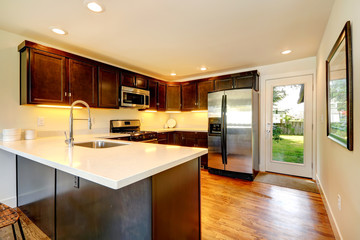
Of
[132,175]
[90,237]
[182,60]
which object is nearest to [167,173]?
[132,175]

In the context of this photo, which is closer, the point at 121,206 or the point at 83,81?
the point at 121,206

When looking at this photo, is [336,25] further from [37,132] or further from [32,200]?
[37,132]

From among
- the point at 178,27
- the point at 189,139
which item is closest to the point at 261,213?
the point at 189,139

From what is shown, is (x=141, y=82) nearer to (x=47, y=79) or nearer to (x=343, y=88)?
(x=47, y=79)

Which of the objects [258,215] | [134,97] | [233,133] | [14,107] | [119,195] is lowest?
[258,215]

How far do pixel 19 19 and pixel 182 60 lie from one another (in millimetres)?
2422

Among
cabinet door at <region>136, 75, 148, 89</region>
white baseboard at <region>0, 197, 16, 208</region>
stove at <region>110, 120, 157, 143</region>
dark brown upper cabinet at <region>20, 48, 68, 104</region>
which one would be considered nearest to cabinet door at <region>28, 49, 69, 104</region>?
dark brown upper cabinet at <region>20, 48, 68, 104</region>

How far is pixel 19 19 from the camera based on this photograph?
6.56ft

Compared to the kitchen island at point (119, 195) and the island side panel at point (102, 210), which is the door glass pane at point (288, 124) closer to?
the kitchen island at point (119, 195)

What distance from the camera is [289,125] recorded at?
351 centimetres

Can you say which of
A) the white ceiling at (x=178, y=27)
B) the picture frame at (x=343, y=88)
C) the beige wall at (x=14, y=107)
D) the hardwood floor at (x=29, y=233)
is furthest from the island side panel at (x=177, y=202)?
the beige wall at (x=14, y=107)

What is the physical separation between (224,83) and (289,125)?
1.64 m

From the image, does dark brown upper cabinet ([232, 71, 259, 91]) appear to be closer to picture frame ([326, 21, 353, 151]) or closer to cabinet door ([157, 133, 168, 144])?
picture frame ([326, 21, 353, 151])

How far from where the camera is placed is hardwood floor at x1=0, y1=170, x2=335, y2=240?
1732 mm
